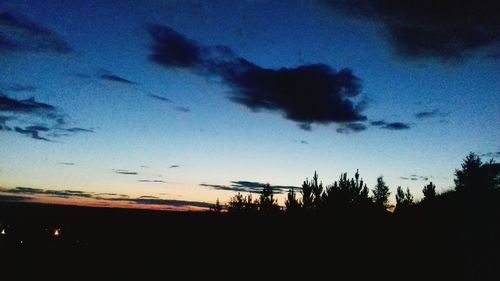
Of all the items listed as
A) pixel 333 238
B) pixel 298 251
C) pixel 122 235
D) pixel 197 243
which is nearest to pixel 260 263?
pixel 298 251

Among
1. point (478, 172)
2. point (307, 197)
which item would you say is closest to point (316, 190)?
point (307, 197)

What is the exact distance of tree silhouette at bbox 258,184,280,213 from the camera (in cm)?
2056

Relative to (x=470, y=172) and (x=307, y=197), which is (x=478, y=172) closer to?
(x=470, y=172)

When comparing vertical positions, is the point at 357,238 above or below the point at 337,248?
above

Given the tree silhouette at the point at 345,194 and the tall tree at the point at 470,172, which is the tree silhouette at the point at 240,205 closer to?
the tree silhouette at the point at 345,194

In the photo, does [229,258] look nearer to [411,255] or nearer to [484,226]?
[411,255]

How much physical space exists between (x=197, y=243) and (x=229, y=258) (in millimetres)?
3637

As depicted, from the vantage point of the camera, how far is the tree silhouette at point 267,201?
20.6 m

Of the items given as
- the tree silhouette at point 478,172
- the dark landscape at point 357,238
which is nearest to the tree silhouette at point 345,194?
the dark landscape at point 357,238

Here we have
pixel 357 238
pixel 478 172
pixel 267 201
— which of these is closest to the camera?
pixel 357 238

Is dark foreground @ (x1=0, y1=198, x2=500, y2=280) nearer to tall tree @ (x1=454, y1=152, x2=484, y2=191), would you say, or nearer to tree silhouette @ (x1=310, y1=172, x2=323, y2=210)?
tree silhouette @ (x1=310, y1=172, x2=323, y2=210)

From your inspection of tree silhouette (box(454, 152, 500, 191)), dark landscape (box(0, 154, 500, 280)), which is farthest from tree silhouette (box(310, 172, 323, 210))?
tree silhouette (box(454, 152, 500, 191))

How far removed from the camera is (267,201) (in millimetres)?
21562

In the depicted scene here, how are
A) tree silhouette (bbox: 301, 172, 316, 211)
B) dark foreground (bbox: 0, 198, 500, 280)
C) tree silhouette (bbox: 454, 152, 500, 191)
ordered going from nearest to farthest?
1. dark foreground (bbox: 0, 198, 500, 280)
2. tree silhouette (bbox: 301, 172, 316, 211)
3. tree silhouette (bbox: 454, 152, 500, 191)
